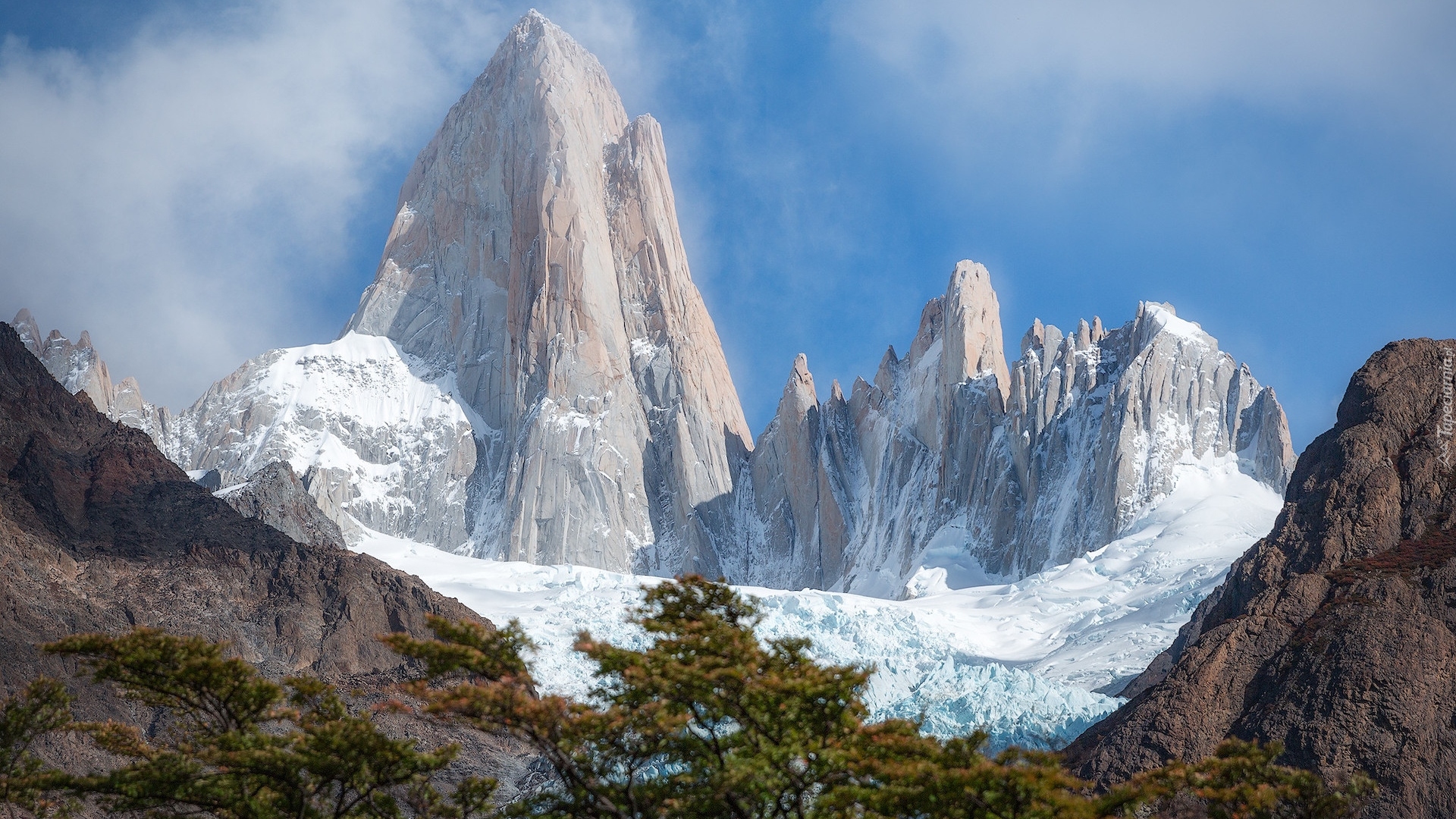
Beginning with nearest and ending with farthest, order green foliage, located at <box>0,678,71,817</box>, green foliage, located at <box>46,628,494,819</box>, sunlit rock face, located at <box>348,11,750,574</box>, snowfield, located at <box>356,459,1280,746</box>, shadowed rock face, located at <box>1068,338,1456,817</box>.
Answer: green foliage, located at <box>46,628,494,819</box> → green foliage, located at <box>0,678,71,817</box> → shadowed rock face, located at <box>1068,338,1456,817</box> → snowfield, located at <box>356,459,1280,746</box> → sunlit rock face, located at <box>348,11,750,574</box>

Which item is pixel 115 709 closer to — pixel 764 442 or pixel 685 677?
pixel 685 677

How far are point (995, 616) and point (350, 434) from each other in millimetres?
69618

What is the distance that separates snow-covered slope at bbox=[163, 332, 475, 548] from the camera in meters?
127

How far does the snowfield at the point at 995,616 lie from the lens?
5925cm

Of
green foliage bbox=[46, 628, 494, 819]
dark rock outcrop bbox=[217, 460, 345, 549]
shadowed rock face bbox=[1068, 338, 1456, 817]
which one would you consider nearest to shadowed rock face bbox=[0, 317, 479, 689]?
dark rock outcrop bbox=[217, 460, 345, 549]

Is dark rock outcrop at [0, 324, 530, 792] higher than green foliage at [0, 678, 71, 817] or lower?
higher

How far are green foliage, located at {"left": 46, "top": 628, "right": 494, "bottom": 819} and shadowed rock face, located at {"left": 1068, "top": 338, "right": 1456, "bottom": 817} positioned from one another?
23.1m

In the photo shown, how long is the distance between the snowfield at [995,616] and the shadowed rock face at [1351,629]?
14174 mm

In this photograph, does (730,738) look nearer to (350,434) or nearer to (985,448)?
(985,448)

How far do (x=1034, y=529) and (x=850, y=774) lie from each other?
95487 mm

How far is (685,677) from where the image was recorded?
17.4 metres

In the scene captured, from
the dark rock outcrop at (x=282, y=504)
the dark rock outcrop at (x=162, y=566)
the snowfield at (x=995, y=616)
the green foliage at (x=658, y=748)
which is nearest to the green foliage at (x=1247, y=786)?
the green foliage at (x=658, y=748)

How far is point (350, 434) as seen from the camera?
131250 millimetres

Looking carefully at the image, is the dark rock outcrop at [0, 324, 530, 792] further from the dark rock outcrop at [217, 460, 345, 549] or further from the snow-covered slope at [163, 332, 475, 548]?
the snow-covered slope at [163, 332, 475, 548]
